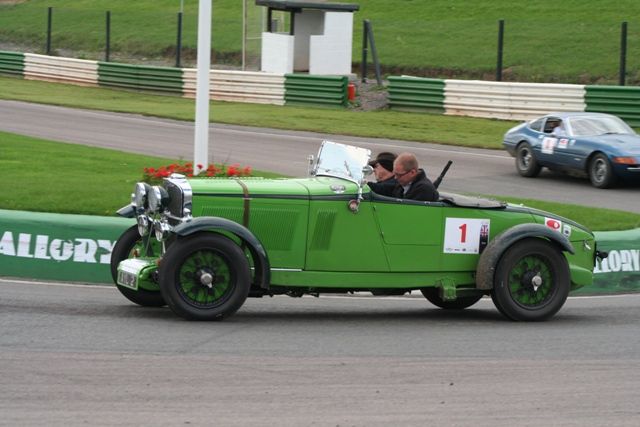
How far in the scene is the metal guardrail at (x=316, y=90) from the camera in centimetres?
3184

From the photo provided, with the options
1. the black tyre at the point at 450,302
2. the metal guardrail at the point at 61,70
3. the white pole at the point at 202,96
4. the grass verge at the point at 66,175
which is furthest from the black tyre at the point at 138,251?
the metal guardrail at the point at 61,70

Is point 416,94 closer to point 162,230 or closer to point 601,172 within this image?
point 601,172

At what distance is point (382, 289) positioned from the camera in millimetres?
9766

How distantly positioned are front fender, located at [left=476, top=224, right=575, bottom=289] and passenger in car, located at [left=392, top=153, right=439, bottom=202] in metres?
0.61

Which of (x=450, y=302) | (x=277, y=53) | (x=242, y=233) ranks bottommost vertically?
(x=450, y=302)

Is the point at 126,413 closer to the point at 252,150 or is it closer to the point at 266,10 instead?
the point at 252,150

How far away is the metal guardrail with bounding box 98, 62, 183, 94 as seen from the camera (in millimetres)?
35062

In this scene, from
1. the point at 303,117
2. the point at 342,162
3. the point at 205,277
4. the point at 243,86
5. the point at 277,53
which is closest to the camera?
the point at 205,277

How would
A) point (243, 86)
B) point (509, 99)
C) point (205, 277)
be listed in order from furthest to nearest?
1. point (243, 86)
2. point (509, 99)
3. point (205, 277)

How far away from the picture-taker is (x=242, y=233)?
915cm

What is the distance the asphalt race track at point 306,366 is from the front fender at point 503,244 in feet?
1.30

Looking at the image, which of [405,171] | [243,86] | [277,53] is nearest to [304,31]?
[277,53]

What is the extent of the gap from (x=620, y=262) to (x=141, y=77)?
25.3 m

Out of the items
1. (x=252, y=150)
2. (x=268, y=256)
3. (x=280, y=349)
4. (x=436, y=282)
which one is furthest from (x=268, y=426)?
(x=252, y=150)
